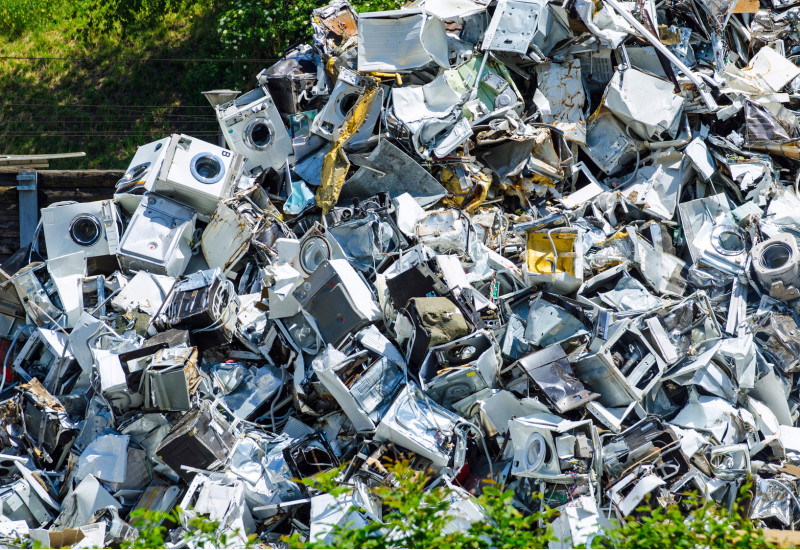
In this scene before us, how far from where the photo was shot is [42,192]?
33.1ft

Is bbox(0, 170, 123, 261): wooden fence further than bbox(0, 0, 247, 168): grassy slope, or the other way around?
bbox(0, 0, 247, 168): grassy slope

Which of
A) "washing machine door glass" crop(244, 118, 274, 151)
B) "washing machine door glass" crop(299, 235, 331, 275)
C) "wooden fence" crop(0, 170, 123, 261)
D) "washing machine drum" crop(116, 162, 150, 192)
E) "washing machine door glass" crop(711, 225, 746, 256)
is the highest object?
"washing machine drum" crop(116, 162, 150, 192)

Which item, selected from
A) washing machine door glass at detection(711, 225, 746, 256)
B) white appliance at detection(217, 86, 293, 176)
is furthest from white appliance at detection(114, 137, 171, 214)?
washing machine door glass at detection(711, 225, 746, 256)

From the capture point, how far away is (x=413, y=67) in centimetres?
909

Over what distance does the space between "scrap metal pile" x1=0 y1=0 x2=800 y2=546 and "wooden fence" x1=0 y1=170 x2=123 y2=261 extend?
92cm

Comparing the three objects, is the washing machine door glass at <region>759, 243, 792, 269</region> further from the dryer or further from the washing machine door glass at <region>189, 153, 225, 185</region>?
the dryer

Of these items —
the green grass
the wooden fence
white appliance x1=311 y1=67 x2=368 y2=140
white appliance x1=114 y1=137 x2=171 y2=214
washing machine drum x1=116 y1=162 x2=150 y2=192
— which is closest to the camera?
white appliance x1=114 y1=137 x2=171 y2=214

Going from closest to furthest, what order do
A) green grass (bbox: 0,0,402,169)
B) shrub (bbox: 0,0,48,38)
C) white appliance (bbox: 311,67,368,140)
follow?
white appliance (bbox: 311,67,368,140), green grass (bbox: 0,0,402,169), shrub (bbox: 0,0,48,38)

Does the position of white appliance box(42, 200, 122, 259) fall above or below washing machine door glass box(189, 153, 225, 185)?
below

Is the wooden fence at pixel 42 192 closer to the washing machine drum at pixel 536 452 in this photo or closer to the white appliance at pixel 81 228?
the white appliance at pixel 81 228

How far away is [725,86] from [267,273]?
5.78 m

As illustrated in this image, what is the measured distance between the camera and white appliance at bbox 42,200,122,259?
8.69 metres

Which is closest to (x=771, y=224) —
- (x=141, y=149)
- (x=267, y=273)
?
(x=267, y=273)

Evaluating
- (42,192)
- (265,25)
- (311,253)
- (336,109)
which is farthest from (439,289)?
(265,25)
